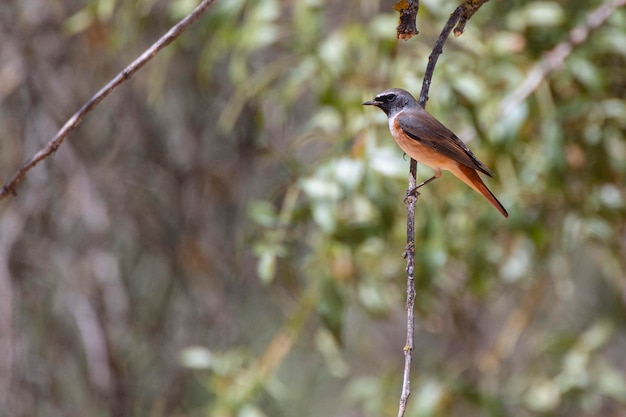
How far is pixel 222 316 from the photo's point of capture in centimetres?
429

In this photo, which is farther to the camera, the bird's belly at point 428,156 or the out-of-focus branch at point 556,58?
the out-of-focus branch at point 556,58

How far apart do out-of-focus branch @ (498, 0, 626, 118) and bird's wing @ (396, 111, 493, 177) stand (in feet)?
3.50

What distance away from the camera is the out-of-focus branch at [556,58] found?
3133 millimetres

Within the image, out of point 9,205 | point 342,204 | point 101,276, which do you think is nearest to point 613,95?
point 342,204

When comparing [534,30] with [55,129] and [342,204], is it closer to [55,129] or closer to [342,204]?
[342,204]

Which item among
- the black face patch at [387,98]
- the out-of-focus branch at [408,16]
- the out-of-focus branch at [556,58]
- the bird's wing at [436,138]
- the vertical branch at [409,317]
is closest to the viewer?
the vertical branch at [409,317]

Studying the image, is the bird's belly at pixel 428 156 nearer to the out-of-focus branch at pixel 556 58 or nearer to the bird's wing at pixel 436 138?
the bird's wing at pixel 436 138

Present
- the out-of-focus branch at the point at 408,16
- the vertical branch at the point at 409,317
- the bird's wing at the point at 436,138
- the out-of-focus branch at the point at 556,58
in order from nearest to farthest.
A: the vertical branch at the point at 409,317 < the out-of-focus branch at the point at 408,16 < the bird's wing at the point at 436,138 < the out-of-focus branch at the point at 556,58

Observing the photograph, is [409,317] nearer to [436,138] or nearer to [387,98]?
[436,138]

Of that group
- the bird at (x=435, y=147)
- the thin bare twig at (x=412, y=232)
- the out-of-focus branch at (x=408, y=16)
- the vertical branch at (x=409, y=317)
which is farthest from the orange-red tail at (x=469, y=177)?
the out-of-focus branch at (x=408, y=16)

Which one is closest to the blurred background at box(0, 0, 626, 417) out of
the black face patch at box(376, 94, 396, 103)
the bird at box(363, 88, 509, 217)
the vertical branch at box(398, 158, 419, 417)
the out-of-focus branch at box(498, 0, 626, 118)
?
the out-of-focus branch at box(498, 0, 626, 118)


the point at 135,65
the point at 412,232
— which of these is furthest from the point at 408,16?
the point at 135,65

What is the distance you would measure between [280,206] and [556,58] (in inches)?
64.1

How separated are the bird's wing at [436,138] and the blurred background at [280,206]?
2.65 ft
